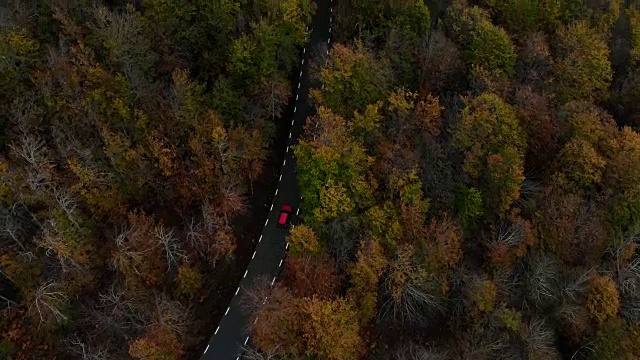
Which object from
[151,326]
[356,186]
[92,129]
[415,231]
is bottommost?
[151,326]

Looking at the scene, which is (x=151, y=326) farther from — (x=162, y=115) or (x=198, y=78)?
(x=198, y=78)

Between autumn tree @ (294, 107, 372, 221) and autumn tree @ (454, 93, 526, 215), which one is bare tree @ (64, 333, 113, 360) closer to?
autumn tree @ (294, 107, 372, 221)

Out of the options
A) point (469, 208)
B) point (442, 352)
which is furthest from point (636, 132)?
point (442, 352)

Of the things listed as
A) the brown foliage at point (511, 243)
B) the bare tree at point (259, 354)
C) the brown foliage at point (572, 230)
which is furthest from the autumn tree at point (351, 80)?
the bare tree at point (259, 354)

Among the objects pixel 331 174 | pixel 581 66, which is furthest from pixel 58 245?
pixel 581 66

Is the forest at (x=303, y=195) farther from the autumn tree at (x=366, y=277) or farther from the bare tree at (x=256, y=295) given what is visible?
the bare tree at (x=256, y=295)

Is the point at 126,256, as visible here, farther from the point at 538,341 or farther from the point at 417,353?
the point at 538,341

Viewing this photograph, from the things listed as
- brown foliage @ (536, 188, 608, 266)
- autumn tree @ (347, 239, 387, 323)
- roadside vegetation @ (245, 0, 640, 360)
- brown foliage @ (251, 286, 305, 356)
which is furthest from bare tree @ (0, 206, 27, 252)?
brown foliage @ (536, 188, 608, 266)
